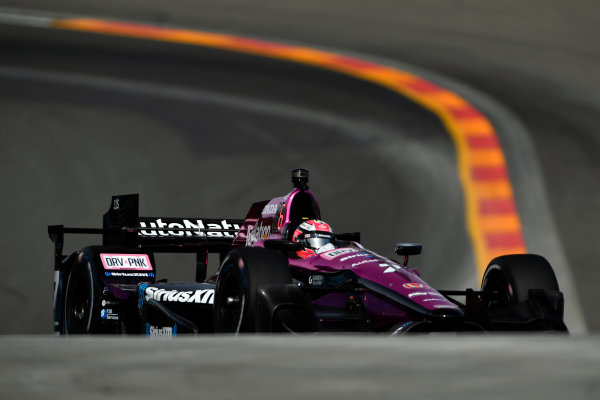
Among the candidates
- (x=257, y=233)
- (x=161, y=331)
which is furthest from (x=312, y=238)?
(x=161, y=331)

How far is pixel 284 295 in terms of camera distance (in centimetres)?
552

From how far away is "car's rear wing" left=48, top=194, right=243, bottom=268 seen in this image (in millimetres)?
8617

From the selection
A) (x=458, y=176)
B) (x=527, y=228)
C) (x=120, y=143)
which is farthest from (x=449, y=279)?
(x=120, y=143)

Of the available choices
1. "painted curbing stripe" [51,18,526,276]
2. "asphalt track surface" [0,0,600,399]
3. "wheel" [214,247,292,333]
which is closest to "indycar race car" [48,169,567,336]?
"wheel" [214,247,292,333]

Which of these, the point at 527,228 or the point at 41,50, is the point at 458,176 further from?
the point at 41,50

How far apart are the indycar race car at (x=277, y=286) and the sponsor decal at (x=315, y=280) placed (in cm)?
2

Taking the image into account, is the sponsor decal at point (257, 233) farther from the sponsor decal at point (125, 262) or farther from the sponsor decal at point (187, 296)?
the sponsor decal at point (125, 262)

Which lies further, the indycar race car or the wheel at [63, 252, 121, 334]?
the wheel at [63, 252, 121, 334]

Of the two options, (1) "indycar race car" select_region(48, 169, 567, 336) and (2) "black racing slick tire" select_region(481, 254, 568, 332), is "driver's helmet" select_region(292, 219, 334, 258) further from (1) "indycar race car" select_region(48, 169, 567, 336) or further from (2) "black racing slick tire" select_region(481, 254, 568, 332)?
(2) "black racing slick tire" select_region(481, 254, 568, 332)

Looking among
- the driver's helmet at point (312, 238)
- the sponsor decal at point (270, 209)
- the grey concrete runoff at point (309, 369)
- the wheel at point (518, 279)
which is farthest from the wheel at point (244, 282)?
the grey concrete runoff at point (309, 369)

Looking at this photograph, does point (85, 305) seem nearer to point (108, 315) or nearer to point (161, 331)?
point (108, 315)

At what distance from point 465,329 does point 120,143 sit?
1041 centimetres

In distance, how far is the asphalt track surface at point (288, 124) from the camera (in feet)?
40.6

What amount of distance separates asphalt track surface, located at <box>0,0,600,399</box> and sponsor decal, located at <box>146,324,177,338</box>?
4072 millimetres
